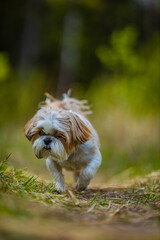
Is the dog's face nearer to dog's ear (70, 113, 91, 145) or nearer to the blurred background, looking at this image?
dog's ear (70, 113, 91, 145)

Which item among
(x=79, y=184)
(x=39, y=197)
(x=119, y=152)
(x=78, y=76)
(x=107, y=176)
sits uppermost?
(x=78, y=76)

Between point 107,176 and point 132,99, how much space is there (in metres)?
3.64

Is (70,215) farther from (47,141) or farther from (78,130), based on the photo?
(78,130)

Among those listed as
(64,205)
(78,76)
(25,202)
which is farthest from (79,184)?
(78,76)

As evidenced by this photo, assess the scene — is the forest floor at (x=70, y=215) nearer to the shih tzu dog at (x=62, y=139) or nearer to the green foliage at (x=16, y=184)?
the green foliage at (x=16, y=184)

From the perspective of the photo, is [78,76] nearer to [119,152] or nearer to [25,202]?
[119,152]

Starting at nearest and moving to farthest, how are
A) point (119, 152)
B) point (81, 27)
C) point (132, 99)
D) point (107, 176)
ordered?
point (107, 176), point (119, 152), point (132, 99), point (81, 27)

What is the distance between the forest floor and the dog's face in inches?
16.5

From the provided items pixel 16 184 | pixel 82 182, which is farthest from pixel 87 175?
pixel 16 184

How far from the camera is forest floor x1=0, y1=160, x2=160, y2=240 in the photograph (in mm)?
2045

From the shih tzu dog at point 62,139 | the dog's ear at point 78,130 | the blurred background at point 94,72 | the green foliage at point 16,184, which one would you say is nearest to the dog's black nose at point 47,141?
the shih tzu dog at point 62,139

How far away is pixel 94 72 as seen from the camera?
77.4 feet

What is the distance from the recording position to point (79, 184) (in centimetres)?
441

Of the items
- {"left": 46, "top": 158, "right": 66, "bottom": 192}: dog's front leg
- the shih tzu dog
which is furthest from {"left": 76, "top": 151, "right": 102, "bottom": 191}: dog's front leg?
{"left": 46, "top": 158, "right": 66, "bottom": 192}: dog's front leg
